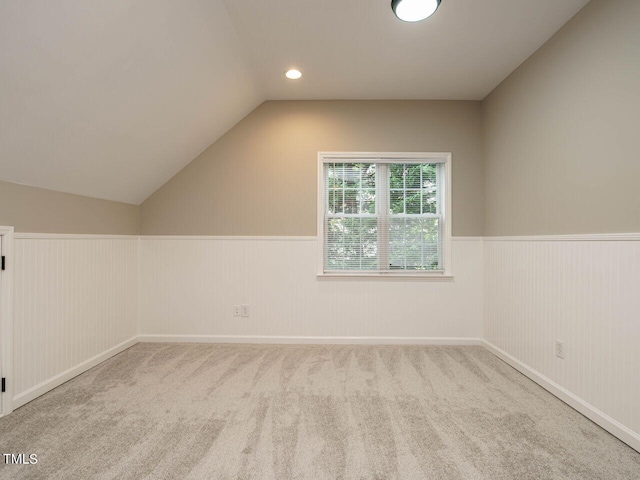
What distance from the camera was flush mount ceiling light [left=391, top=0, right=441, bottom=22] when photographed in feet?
6.17

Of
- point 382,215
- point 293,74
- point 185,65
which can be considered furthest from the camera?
point 382,215

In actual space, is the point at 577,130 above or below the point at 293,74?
below

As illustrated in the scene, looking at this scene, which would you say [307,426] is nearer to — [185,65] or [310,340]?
[310,340]

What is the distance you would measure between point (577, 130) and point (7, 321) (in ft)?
12.8

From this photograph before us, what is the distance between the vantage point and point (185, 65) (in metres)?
2.30

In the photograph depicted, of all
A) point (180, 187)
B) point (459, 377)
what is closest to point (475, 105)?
point (459, 377)

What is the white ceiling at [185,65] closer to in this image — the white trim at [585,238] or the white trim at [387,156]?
the white trim at [387,156]

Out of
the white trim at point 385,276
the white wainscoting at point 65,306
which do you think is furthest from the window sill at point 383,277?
the white wainscoting at point 65,306

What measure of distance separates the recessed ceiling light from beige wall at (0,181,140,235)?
2.06m

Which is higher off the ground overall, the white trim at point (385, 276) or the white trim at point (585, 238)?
the white trim at point (585, 238)

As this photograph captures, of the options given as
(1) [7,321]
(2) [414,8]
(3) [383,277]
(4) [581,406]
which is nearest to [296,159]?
(3) [383,277]

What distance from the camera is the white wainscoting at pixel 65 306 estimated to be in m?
2.13

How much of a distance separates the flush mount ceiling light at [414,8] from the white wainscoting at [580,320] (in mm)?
1727

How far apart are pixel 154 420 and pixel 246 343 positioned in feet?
4.86
